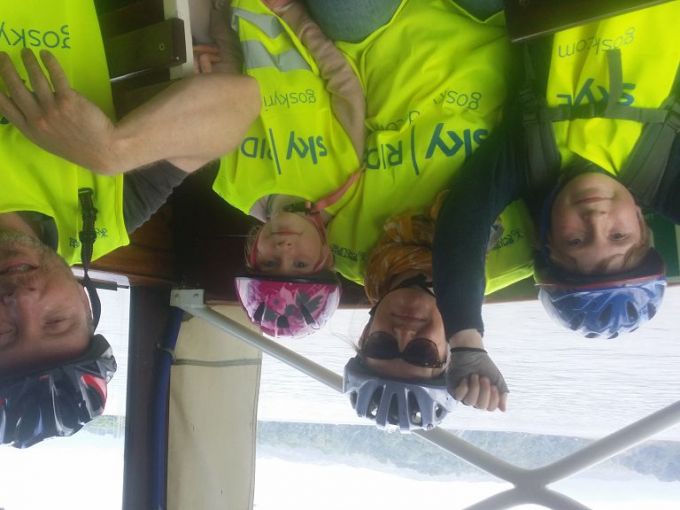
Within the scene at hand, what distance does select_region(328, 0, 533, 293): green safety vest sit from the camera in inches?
50.8

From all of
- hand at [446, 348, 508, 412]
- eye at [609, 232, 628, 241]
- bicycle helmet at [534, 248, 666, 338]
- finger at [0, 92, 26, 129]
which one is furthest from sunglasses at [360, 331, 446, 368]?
finger at [0, 92, 26, 129]

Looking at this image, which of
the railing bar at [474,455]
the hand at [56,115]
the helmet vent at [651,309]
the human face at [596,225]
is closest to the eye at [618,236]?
the human face at [596,225]

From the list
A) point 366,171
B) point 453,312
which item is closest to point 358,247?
point 366,171

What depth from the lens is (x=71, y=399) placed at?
3.67 ft

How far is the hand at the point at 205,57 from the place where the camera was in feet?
4.62

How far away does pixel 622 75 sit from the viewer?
1153mm

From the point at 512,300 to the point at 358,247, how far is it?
0.37 m

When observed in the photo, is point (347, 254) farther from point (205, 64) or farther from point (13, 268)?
point (13, 268)

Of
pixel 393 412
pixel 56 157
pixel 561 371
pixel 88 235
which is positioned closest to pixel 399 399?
pixel 393 412

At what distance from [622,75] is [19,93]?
921 millimetres

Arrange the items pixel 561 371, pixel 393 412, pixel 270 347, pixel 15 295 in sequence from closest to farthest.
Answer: pixel 15 295 → pixel 393 412 → pixel 270 347 → pixel 561 371

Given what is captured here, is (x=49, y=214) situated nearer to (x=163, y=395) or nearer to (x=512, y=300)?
(x=163, y=395)

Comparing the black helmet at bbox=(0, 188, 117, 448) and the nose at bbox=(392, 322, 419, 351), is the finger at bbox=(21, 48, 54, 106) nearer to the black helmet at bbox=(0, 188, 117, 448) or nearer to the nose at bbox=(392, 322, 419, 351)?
the black helmet at bbox=(0, 188, 117, 448)

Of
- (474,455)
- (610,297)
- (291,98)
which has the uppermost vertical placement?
(291,98)
